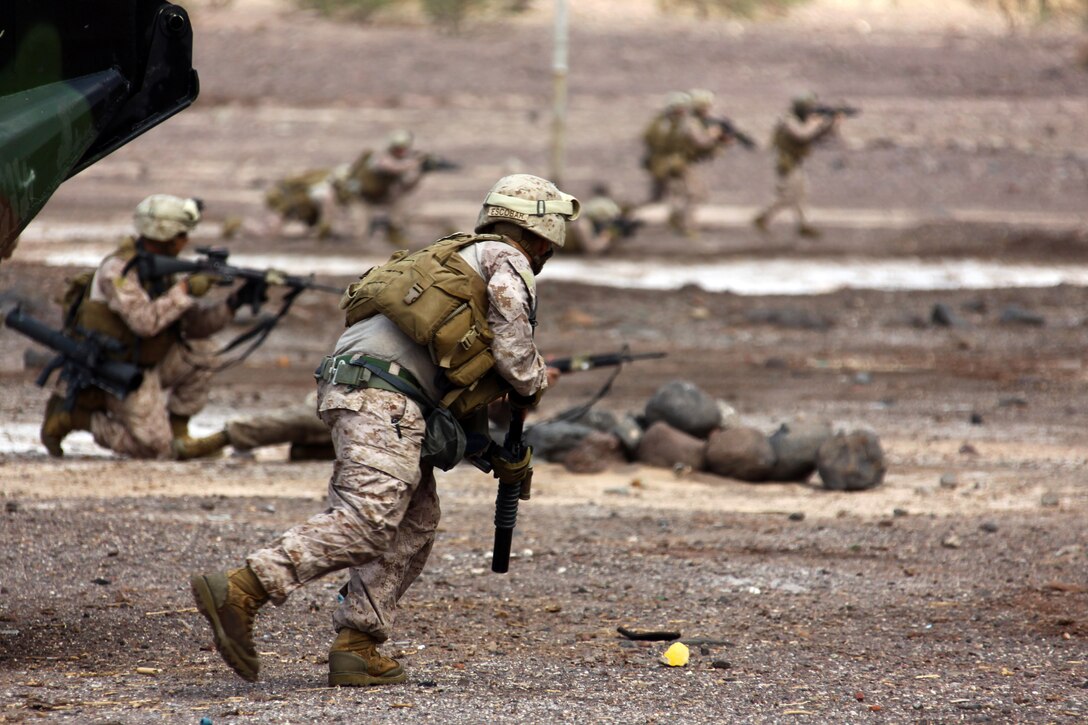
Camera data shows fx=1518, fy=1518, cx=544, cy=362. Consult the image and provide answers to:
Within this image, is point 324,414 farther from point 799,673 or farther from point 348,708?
point 799,673

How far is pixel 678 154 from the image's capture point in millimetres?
18531

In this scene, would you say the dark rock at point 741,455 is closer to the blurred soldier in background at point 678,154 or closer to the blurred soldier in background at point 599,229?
the blurred soldier in background at point 599,229

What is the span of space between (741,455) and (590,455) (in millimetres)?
861

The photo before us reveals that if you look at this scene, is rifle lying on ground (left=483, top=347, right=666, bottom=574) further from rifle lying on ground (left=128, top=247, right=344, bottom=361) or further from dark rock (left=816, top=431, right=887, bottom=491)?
dark rock (left=816, top=431, right=887, bottom=491)

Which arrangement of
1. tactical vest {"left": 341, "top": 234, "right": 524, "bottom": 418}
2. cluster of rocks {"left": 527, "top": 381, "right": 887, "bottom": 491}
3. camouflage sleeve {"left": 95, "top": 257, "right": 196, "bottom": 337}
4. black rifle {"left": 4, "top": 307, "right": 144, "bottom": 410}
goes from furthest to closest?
cluster of rocks {"left": 527, "top": 381, "right": 887, "bottom": 491}, black rifle {"left": 4, "top": 307, "right": 144, "bottom": 410}, camouflage sleeve {"left": 95, "top": 257, "right": 196, "bottom": 337}, tactical vest {"left": 341, "top": 234, "right": 524, "bottom": 418}

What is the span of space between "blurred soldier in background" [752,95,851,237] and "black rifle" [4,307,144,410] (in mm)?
11706

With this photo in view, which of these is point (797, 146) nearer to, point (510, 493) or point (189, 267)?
point (189, 267)

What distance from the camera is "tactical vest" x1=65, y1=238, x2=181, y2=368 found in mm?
8305

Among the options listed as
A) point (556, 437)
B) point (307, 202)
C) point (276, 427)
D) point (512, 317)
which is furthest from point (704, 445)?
point (307, 202)

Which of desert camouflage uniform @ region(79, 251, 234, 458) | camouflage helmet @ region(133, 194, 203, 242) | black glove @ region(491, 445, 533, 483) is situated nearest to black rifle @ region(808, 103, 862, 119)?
desert camouflage uniform @ region(79, 251, 234, 458)

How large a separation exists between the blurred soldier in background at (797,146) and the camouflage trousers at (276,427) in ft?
36.3

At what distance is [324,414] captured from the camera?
15.1 feet

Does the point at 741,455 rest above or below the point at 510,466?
below

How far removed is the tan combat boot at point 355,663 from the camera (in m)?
4.58
